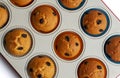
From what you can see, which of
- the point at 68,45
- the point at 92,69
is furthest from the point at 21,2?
the point at 92,69

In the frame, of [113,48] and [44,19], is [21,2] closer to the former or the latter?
[44,19]

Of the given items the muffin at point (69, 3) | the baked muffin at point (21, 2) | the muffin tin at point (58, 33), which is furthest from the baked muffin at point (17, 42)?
the muffin at point (69, 3)

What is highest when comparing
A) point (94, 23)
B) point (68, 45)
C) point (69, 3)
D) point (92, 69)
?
point (69, 3)

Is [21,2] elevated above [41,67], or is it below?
Answer: above

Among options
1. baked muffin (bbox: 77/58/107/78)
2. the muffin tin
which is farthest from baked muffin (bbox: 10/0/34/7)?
baked muffin (bbox: 77/58/107/78)

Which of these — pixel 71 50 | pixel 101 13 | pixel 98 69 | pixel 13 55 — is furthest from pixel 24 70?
pixel 101 13

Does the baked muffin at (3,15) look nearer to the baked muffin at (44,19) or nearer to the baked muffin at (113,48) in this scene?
the baked muffin at (44,19)
